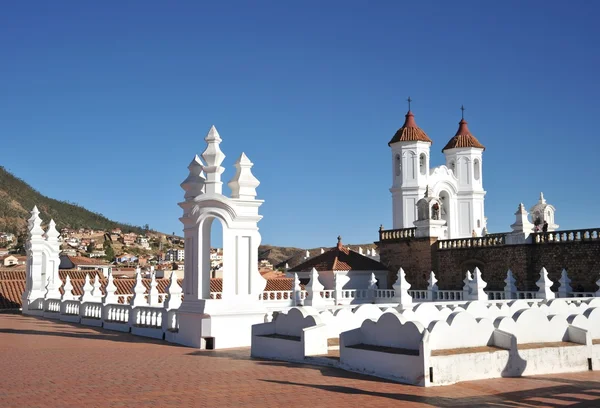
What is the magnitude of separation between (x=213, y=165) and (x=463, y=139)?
130ft

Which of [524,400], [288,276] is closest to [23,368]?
[524,400]

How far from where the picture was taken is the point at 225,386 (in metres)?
10.3

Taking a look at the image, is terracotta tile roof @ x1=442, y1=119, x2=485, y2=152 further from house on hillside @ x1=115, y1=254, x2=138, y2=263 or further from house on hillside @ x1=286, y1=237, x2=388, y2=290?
house on hillside @ x1=115, y1=254, x2=138, y2=263

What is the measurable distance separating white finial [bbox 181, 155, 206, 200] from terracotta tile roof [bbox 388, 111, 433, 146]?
111ft

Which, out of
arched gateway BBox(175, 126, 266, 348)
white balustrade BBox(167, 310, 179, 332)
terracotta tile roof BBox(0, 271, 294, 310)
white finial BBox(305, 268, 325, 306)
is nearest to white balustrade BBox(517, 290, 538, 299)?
white finial BBox(305, 268, 325, 306)

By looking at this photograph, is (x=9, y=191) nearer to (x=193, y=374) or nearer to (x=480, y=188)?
(x=480, y=188)

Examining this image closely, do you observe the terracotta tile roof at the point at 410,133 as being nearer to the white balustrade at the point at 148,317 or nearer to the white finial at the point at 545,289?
the white finial at the point at 545,289

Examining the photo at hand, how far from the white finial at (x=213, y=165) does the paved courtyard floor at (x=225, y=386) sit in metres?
4.41

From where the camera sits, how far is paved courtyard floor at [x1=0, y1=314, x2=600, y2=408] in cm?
907

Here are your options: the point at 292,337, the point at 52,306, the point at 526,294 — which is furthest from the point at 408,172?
the point at 292,337

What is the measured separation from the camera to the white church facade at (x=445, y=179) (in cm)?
4925

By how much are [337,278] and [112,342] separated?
2028 centimetres

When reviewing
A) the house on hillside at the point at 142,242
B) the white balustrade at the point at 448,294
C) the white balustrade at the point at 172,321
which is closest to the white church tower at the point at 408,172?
the white balustrade at the point at 448,294

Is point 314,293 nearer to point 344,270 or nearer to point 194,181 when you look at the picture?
point 344,270
